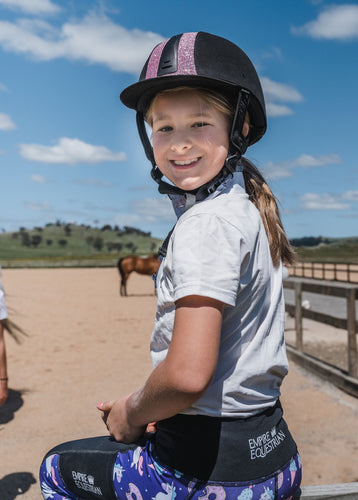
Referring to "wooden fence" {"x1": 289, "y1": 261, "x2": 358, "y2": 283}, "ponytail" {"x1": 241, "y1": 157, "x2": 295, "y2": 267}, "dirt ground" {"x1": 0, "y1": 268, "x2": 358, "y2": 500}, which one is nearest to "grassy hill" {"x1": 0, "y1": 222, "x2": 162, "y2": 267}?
"wooden fence" {"x1": 289, "y1": 261, "x2": 358, "y2": 283}

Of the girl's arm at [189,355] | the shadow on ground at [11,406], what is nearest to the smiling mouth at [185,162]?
the girl's arm at [189,355]

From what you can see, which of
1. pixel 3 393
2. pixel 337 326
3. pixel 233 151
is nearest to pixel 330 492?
pixel 233 151

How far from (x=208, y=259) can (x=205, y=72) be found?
0.55 meters

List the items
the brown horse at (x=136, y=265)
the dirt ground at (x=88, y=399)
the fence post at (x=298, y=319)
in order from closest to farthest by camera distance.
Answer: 1. the dirt ground at (x=88, y=399)
2. the fence post at (x=298, y=319)
3. the brown horse at (x=136, y=265)

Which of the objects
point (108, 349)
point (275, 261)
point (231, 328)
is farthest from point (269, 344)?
point (108, 349)

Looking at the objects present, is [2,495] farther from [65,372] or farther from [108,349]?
[108,349]

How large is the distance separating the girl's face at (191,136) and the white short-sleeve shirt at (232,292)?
93mm

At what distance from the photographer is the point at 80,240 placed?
425 feet

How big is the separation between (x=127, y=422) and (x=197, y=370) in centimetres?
34

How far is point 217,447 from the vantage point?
1.27m

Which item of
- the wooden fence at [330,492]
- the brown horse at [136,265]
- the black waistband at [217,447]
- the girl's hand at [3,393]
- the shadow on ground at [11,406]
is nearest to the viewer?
the black waistband at [217,447]

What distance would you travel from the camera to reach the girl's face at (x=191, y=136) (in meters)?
1.42

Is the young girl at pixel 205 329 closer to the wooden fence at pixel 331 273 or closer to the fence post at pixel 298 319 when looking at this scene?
the fence post at pixel 298 319

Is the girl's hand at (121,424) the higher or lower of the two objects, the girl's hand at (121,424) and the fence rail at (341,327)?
the higher
